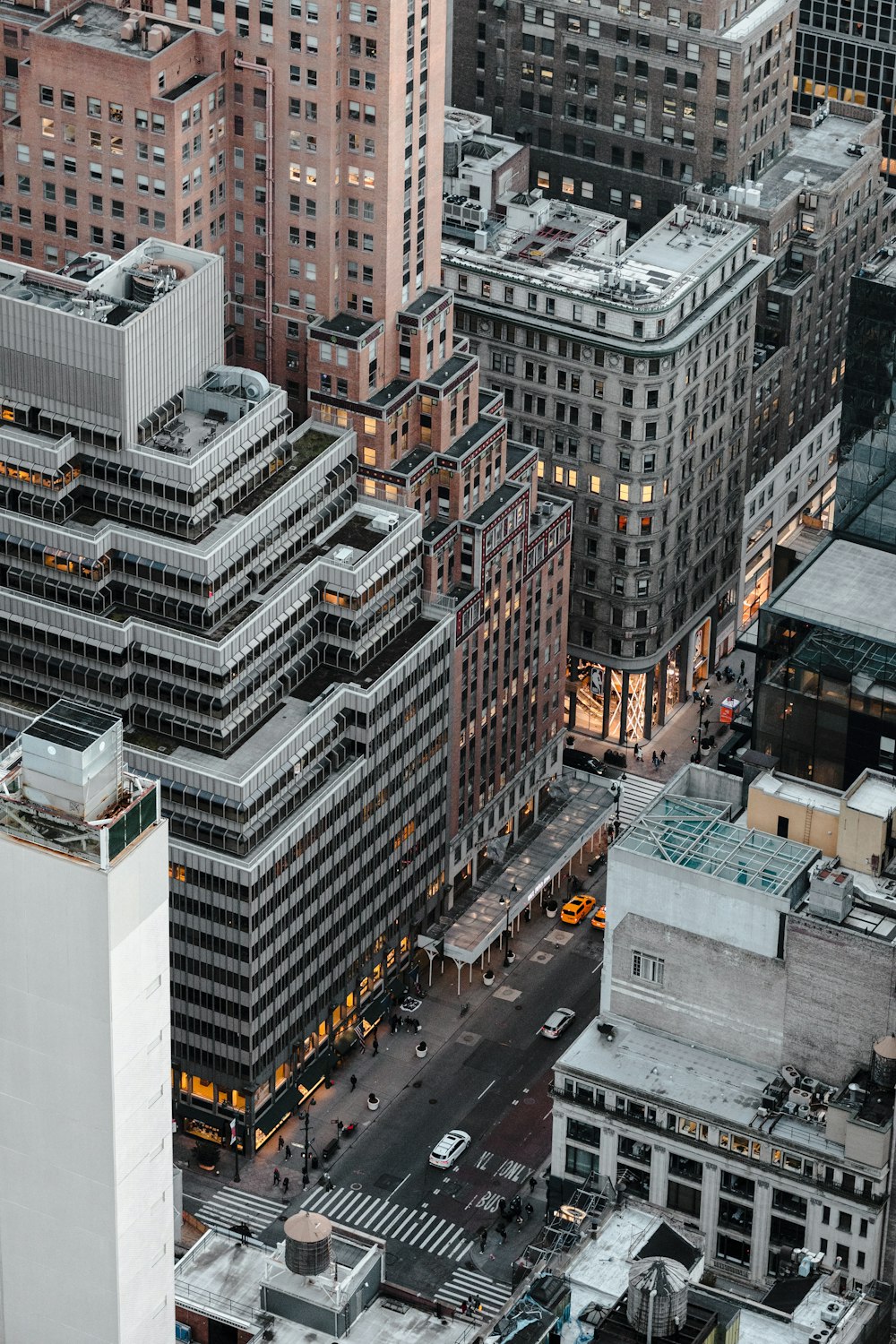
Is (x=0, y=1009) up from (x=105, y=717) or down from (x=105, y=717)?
down

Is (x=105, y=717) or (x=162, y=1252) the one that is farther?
(x=162, y=1252)

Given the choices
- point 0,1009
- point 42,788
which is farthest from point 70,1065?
point 42,788

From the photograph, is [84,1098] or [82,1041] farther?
[84,1098]

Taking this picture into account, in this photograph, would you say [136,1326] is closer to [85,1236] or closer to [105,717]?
[85,1236]

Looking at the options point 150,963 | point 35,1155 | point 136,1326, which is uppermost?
point 150,963

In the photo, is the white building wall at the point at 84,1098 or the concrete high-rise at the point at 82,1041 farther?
the white building wall at the point at 84,1098
